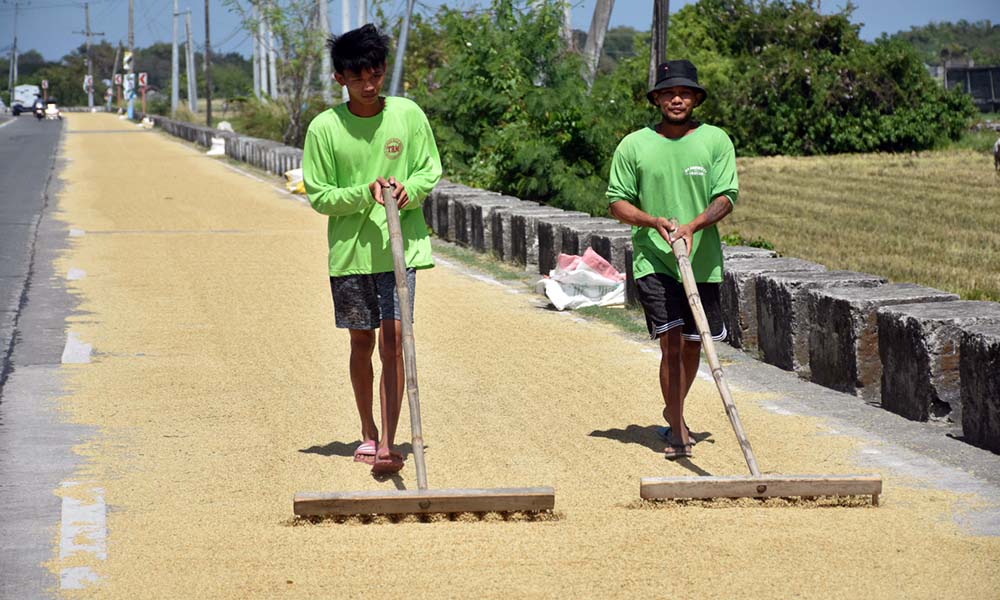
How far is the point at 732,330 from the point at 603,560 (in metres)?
5.00

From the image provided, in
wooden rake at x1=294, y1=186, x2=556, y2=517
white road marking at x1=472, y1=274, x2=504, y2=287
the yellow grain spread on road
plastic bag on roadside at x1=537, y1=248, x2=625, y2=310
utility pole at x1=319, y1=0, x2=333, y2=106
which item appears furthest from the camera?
utility pole at x1=319, y1=0, x2=333, y2=106

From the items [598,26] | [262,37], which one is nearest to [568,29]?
[598,26]

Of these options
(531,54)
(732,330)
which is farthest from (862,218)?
(732,330)

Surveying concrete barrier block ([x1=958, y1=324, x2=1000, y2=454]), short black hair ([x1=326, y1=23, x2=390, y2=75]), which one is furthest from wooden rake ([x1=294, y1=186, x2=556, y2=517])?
concrete barrier block ([x1=958, y1=324, x2=1000, y2=454])

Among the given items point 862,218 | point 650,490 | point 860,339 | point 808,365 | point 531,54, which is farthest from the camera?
point 531,54

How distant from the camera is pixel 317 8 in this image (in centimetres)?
4131

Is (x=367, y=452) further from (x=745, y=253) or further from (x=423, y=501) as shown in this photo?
(x=745, y=253)

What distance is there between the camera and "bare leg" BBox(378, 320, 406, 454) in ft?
21.6

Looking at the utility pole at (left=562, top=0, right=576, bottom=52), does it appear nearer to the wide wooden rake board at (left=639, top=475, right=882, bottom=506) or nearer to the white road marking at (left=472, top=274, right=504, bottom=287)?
the white road marking at (left=472, top=274, right=504, bottom=287)

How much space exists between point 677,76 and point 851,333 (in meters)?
2.28

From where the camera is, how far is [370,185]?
6.27m

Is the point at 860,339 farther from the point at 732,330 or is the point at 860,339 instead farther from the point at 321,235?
the point at 321,235

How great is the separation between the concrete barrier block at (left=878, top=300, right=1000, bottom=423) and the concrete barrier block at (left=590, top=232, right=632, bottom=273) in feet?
13.6

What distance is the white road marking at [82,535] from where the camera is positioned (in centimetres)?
518
